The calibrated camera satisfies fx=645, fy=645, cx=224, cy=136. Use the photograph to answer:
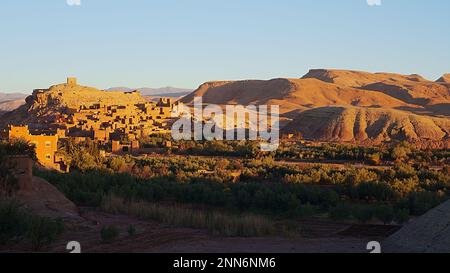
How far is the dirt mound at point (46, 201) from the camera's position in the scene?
19.0 meters

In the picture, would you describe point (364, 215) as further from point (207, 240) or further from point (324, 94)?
point (324, 94)

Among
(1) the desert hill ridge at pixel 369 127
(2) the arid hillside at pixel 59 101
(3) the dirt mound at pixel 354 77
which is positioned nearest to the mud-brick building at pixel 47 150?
(2) the arid hillside at pixel 59 101

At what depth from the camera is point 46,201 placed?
65.8 ft

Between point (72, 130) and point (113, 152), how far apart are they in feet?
47.8

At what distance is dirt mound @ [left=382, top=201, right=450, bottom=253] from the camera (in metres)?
13.1

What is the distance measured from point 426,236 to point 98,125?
5716 centimetres

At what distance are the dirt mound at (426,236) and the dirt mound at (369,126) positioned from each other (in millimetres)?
56016

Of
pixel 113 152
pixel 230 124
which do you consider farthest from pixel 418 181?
pixel 230 124

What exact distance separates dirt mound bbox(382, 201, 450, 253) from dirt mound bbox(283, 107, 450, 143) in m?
56.0

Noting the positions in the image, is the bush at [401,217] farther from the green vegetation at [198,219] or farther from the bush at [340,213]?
the green vegetation at [198,219]

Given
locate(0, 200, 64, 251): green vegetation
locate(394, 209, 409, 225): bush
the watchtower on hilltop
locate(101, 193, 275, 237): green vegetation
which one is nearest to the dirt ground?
locate(0, 200, 64, 251): green vegetation
